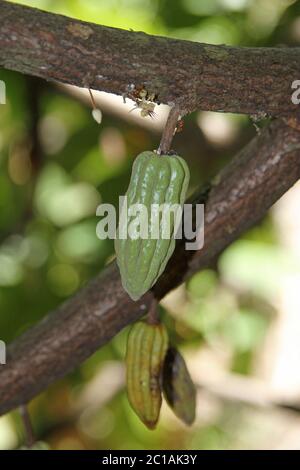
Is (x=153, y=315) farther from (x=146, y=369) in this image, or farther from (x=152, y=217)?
→ (x=152, y=217)

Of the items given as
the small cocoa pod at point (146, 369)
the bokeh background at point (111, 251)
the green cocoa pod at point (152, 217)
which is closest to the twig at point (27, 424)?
the small cocoa pod at point (146, 369)

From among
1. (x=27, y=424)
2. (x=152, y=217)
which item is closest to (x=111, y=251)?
(x=27, y=424)

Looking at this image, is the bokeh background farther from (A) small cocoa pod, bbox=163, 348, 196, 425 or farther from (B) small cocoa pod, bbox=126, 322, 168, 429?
(B) small cocoa pod, bbox=126, 322, 168, 429

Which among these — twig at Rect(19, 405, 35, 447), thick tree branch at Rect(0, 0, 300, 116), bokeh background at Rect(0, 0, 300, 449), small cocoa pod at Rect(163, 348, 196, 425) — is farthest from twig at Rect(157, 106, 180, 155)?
bokeh background at Rect(0, 0, 300, 449)

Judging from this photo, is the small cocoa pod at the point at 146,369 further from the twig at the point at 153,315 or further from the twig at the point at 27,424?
the twig at the point at 27,424

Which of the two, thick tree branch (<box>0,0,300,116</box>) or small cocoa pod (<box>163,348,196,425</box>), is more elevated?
thick tree branch (<box>0,0,300,116</box>)

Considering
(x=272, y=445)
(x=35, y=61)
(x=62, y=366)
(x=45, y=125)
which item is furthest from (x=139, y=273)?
(x=272, y=445)
